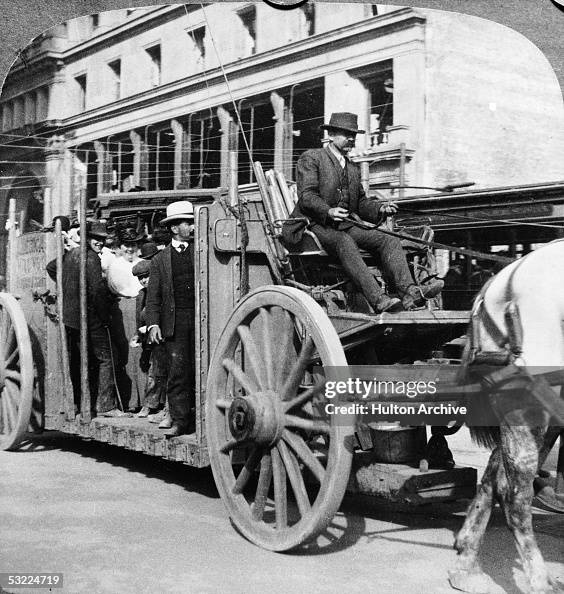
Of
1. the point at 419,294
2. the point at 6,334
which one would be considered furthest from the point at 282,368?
the point at 6,334

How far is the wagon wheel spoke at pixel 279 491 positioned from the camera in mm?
4164

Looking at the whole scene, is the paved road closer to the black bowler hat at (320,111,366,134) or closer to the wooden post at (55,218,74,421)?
the wooden post at (55,218,74,421)

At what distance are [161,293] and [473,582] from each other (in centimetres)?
286

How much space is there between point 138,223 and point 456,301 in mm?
3054

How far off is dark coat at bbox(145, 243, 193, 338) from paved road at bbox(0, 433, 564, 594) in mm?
1031

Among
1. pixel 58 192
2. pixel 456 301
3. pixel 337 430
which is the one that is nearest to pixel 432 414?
pixel 337 430

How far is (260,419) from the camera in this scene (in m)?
4.22

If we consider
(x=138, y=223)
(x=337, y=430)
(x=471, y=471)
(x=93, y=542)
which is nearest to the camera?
(x=337, y=430)

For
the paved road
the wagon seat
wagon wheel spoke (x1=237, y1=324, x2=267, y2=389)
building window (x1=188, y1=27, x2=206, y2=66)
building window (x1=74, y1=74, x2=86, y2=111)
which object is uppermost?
building window (x1=188, y1=27, x2=206, y2=66)

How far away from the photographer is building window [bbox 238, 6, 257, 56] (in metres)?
4.03

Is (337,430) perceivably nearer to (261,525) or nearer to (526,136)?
(261,525)

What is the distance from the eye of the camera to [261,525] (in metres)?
4.26

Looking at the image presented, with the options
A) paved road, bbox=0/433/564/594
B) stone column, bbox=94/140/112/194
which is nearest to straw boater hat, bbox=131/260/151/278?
stone column, bbox=94/140/112/194

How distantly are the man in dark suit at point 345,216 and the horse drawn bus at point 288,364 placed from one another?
0.11m
